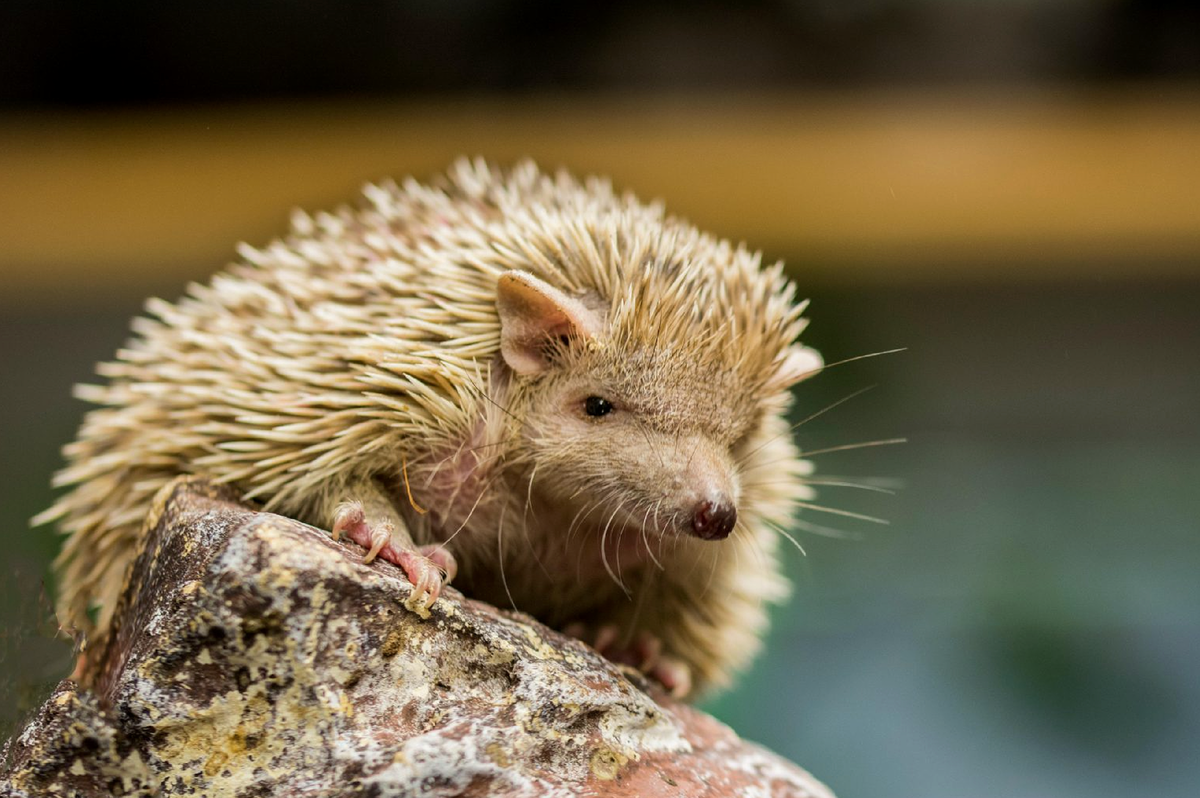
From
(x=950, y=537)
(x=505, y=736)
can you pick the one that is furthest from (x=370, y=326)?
(x=950, y=537)

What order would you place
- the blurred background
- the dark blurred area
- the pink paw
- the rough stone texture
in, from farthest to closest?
the dark blurred area < the blurred background < the pink paw < the rough stone texture

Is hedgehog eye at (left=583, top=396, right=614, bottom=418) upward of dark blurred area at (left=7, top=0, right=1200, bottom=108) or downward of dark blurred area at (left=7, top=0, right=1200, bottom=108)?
downward

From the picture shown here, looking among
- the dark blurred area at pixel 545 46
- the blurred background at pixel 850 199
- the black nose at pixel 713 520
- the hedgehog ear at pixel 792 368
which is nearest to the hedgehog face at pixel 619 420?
the black nose at pixel 713 520

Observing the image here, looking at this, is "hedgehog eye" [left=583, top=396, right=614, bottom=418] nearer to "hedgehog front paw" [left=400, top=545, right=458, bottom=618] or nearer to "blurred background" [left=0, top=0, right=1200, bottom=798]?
"hedgehog front paw" [left=400, top=545, right=458, bottom=618]

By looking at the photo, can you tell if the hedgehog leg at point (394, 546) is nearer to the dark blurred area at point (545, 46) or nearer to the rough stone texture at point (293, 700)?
the rough stone texture at point (293, 700)

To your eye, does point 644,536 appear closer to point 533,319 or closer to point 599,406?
point 599,406

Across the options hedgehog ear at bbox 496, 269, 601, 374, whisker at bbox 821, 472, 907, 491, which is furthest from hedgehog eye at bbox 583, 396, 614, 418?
whisker at bbox 821, 472, 907, 491

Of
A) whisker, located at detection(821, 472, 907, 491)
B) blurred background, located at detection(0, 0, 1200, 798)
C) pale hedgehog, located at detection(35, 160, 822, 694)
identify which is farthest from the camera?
whisker, located at detection(821, 472, 907, 491)
